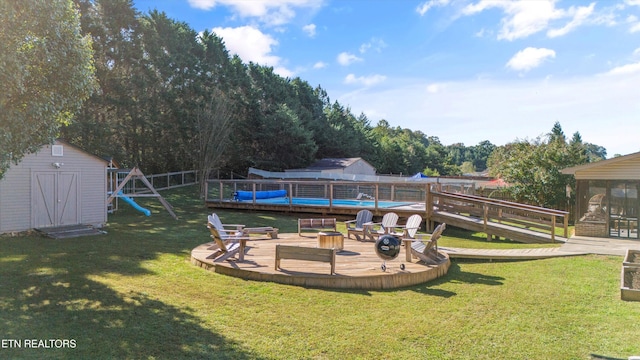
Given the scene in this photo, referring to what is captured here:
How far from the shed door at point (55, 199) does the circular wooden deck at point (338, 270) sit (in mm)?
7535

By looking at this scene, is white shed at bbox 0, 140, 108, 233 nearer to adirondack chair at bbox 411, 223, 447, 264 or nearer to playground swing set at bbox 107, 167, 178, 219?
playground swing set at bbox 107, 167, 178, 219

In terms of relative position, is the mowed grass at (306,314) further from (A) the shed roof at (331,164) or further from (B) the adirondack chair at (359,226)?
(A) the shed roof at (331,164)

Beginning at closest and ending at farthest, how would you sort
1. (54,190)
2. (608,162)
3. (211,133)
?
(608,162)
(54,190)
(211,133)

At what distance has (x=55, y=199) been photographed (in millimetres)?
13633

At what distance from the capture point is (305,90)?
48375 millimetres

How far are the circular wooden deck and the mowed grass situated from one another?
8.3 inches

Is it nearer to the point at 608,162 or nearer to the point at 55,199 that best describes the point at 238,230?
the point at 55,199

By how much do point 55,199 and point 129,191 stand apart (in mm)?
9554

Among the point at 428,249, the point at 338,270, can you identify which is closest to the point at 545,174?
the point at 428,249

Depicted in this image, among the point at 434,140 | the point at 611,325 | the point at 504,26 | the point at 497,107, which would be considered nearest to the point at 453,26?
the point at 504,26

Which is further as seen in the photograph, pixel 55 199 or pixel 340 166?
pixel 340 166

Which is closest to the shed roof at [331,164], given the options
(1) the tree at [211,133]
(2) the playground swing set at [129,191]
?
(1) the tree at [211,133]

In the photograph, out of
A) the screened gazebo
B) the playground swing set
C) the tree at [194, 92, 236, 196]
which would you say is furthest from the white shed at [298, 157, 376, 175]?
the screened gazebo

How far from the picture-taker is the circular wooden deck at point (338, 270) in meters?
7.02
